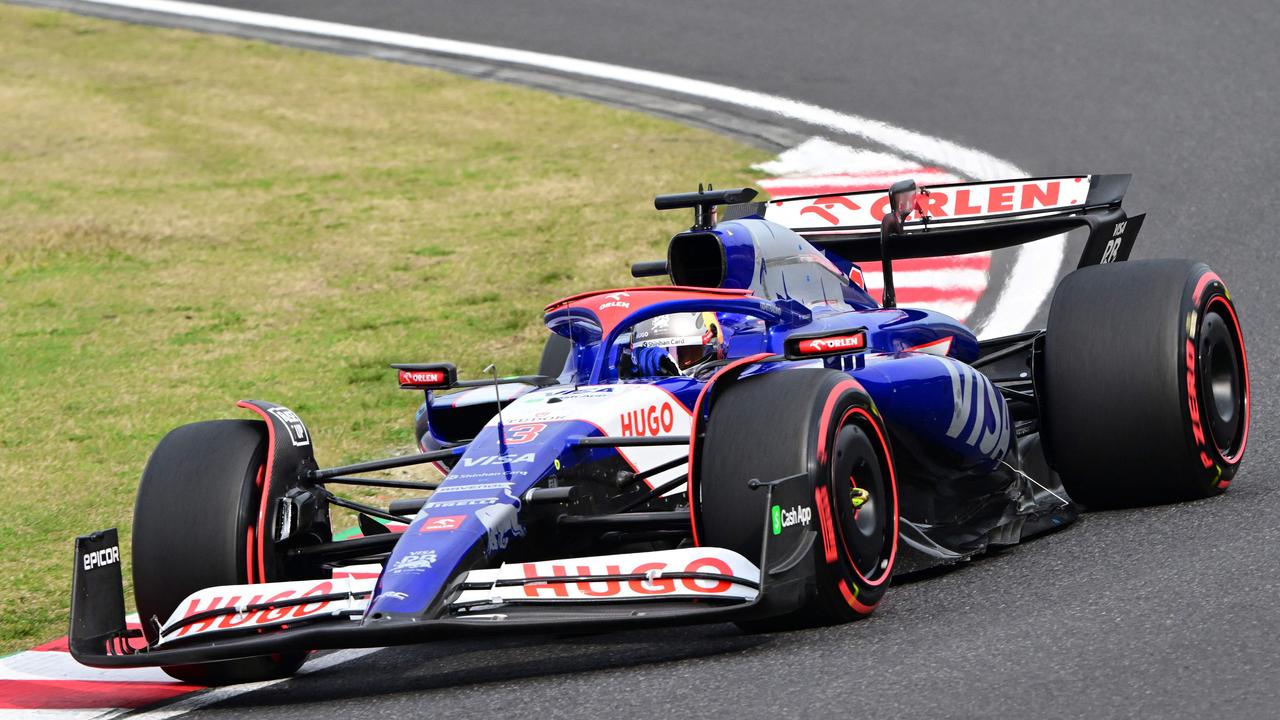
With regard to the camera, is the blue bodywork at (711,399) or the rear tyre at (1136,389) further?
the rear tyre at (1136,389)

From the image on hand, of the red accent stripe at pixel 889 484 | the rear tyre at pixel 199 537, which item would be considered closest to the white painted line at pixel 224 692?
the rear tyre at pixel 199 537

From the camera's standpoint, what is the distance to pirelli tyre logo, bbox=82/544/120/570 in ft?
18.1

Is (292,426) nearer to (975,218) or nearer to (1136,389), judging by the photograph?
(1136,389)

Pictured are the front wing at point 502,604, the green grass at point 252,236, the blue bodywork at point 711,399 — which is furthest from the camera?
the green grass at point 252,236

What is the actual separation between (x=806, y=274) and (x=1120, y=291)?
131 cm

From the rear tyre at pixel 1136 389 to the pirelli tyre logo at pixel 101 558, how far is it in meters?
3.72

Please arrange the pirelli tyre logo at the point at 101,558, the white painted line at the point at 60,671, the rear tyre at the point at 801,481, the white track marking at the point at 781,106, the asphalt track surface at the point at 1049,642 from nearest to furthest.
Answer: the asphalt track surface at the point at 1049,642 → the rear tyre at the point at 801,481 → the pirelli tyre logo at the point at 101,558 → the white painted line at the point at 60,671 → the white track marking at the point at 781,106

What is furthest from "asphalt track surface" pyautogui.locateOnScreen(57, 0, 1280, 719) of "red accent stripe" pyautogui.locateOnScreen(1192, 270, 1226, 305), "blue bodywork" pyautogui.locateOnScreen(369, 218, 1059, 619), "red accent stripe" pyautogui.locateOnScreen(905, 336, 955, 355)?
"red accent stripe" pyautogui.locateOnScreen(905, 336, 955, 355)

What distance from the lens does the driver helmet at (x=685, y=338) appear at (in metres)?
6.56

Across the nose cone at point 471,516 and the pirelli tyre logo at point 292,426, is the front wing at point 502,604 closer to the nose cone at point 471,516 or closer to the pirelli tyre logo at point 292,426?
the nose cone at point 471,516

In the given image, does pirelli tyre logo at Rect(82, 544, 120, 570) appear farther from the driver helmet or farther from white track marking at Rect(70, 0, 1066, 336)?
white track marking at Rect(70, 0, 1066, 336)

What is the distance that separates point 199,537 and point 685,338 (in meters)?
1.98

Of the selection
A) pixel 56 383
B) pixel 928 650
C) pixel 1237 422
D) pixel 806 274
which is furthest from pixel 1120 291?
pixel 56 383

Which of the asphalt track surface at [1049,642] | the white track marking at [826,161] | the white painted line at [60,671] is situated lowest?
the white painted line at [60,671]
